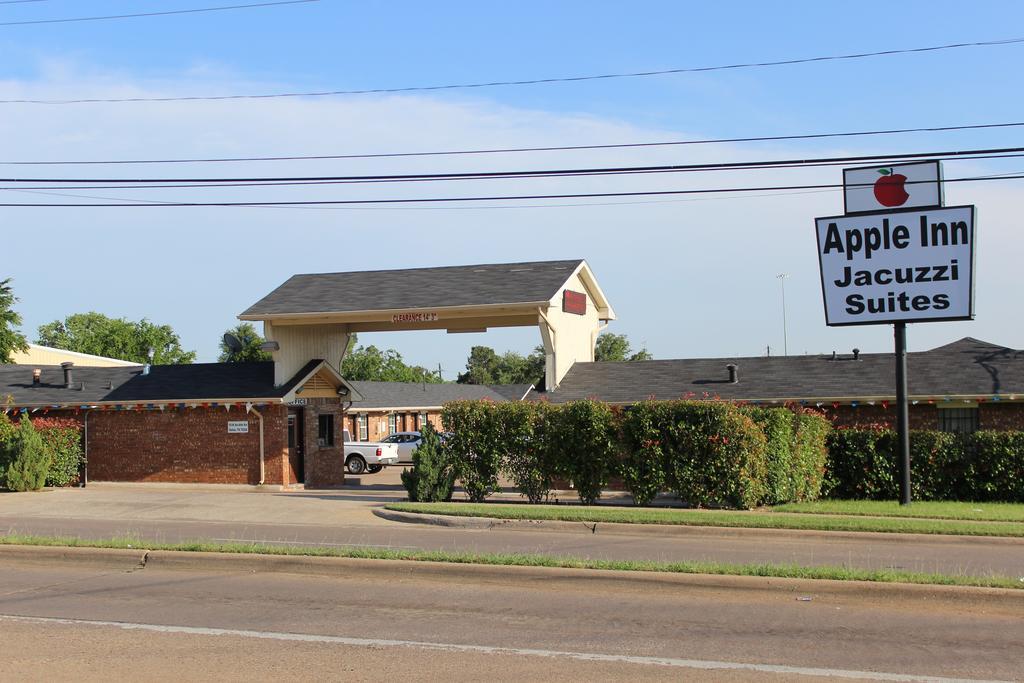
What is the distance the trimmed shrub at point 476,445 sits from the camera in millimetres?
22500

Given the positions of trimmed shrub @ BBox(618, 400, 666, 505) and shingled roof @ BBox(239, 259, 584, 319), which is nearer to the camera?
trimmed shrub @ BBox(618, 400, 666, 505)

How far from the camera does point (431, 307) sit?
2923cm

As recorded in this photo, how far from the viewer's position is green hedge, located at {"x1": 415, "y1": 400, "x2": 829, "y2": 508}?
20.1m

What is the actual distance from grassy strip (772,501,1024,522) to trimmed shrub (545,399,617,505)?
135 inches

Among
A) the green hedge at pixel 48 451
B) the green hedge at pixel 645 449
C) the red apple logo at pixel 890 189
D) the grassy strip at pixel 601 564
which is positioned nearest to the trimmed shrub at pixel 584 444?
the green hedge at pixel 645 449

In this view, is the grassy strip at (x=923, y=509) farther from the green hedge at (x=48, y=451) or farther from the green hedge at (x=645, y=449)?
the green hedge at (x=48, y=451)

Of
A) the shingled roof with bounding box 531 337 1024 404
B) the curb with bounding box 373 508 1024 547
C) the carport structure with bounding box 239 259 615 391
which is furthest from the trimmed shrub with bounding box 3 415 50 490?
the shingled roof with bounding box 531 337 1024 404

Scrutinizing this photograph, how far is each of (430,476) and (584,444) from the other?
10.9 feet

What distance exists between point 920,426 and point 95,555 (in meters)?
20.2

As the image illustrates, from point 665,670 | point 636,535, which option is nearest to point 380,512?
point 636,535

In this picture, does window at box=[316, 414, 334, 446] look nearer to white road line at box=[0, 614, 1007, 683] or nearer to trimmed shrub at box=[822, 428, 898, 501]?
trimmed shrub at box=[822, 428, 898, 501]

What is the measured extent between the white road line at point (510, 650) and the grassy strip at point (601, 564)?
302cm

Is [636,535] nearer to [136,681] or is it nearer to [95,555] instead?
[95,555]

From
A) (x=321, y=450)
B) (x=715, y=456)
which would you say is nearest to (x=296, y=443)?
(x=321, y=450)
